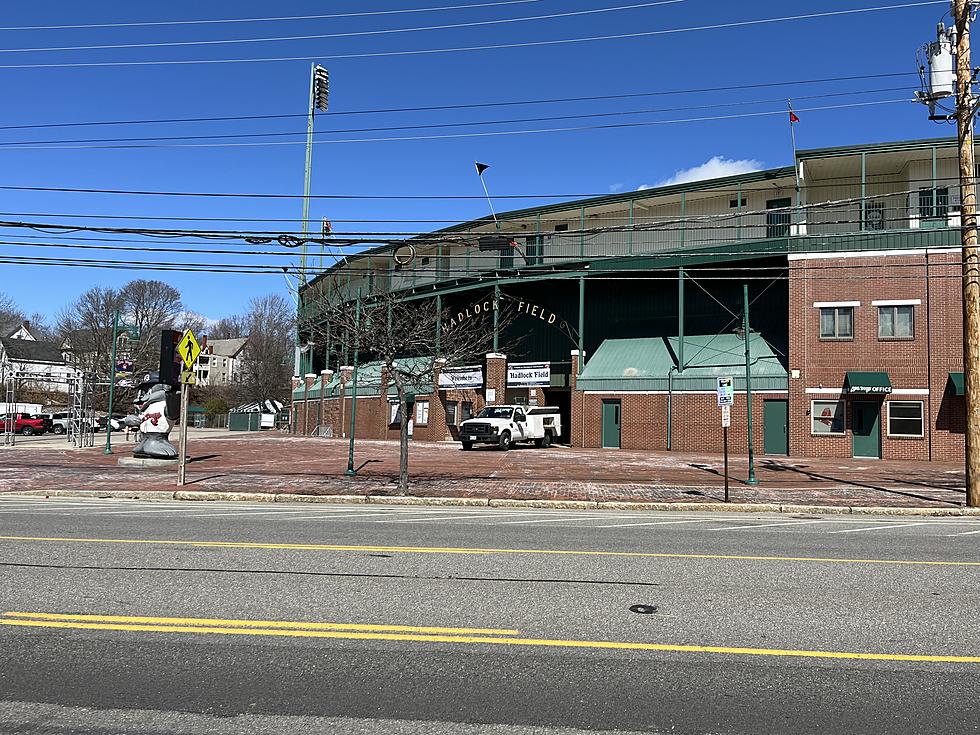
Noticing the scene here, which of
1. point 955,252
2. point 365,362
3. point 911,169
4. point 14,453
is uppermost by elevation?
point 911,169

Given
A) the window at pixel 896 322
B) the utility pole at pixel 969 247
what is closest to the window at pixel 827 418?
the window at pixel 896 322

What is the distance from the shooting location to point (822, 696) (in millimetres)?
4609

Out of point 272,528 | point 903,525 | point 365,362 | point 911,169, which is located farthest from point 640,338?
point 272,528

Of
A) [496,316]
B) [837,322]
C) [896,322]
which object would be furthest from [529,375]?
[896,322]

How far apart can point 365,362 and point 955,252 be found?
116ft

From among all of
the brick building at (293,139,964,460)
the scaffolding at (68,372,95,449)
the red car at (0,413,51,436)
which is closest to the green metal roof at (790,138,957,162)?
the brick building at (293,139,964,460)

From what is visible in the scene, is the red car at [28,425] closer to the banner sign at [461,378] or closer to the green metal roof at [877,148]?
the banner sign at [461,378]

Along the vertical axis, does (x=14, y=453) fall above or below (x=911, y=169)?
below

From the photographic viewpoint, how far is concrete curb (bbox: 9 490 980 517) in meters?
16.3

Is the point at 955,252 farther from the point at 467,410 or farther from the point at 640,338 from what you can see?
the point at 467,410

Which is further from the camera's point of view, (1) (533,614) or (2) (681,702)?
(1) (533,614)

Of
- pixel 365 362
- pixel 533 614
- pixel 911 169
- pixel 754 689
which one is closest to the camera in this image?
pixel 754 689

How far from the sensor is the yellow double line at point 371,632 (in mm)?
5395

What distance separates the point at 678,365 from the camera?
35438mm
